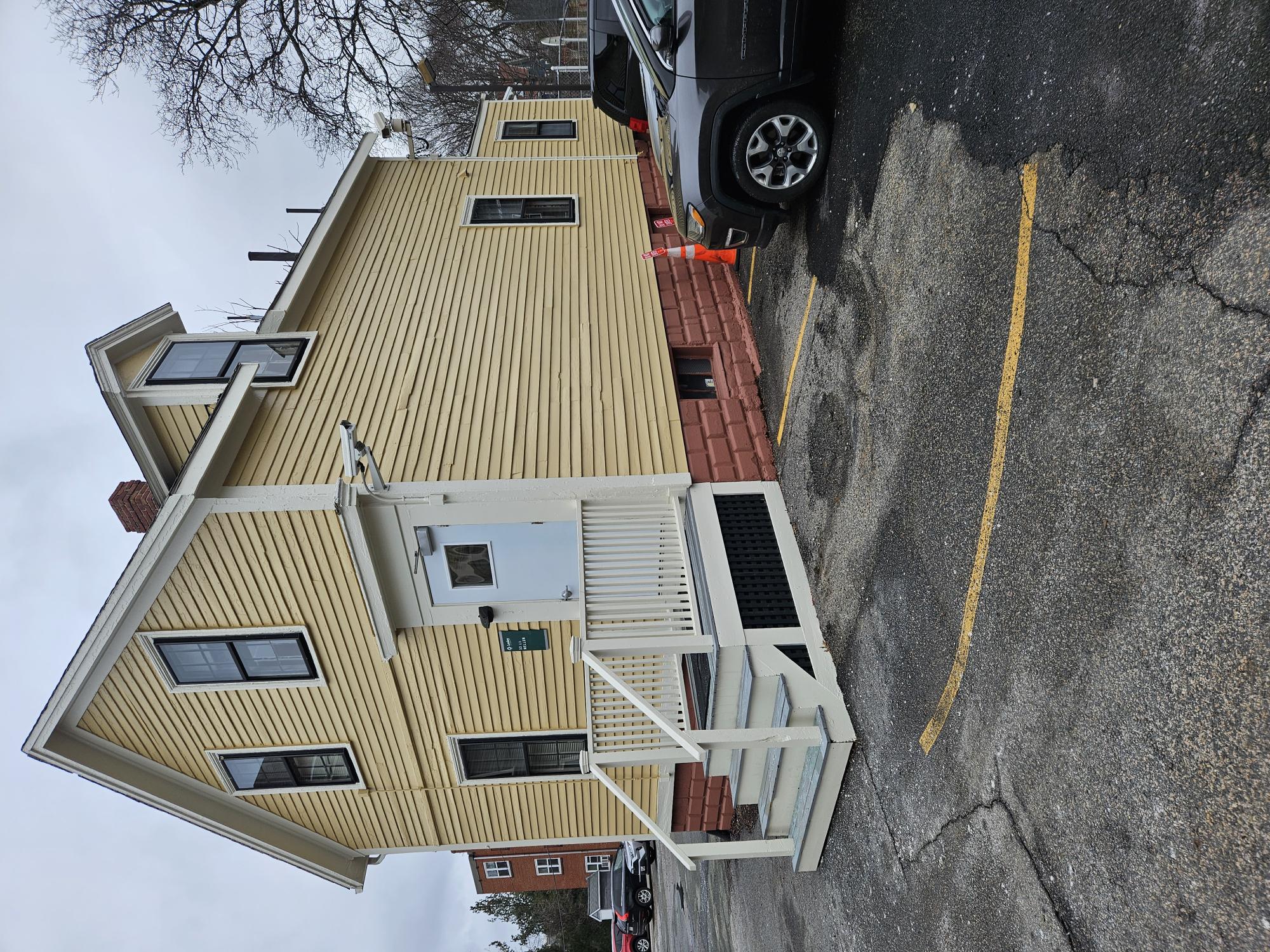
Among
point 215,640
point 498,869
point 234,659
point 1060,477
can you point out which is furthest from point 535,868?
point 1060,477

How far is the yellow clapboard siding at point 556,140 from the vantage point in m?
12.6

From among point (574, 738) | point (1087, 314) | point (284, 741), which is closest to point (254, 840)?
point (284, 741)

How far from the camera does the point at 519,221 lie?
1052 centimetres

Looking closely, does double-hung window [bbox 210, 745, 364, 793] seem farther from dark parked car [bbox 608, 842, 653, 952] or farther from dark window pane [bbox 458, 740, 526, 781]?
dark parked car [bbox 608, 842, 653, 952]

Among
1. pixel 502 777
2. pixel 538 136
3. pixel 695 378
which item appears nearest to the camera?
pixel 695 378

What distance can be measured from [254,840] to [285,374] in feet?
18.0

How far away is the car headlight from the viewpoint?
654 centimetres

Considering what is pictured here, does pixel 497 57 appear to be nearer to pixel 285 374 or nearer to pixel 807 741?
pixel 285 374

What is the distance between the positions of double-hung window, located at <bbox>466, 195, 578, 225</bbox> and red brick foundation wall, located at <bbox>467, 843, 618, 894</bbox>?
53.6 feet

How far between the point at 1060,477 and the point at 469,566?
535 cm

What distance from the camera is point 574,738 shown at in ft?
27.9

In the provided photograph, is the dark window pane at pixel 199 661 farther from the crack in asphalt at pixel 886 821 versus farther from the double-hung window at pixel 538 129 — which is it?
the double-hung window at pixel 538 129

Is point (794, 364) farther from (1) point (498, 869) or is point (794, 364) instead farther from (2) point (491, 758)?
(1) point (498, 869)

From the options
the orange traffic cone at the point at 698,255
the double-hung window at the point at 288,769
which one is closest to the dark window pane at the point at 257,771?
the double-hung window at the point at 288,769
